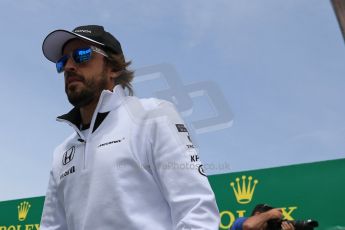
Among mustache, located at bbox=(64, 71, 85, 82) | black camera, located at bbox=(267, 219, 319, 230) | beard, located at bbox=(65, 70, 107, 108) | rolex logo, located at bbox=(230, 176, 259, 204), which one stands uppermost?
mustache, located at bbox=(64, 71, 85, 82)

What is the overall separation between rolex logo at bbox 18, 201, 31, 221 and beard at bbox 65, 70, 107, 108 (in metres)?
4.78

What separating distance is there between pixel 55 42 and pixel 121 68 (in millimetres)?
331

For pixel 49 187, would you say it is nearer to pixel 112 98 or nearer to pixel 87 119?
pixel 87 119

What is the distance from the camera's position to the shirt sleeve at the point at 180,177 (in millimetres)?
1398

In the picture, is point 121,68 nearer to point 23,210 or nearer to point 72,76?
point 72,76

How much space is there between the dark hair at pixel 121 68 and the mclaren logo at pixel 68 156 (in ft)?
1.27

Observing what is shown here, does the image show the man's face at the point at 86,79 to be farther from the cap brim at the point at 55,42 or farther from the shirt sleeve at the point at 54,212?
the shirt sleeve at the point at 54,212

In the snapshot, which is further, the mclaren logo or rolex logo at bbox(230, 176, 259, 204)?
rolex logo at bbox(230, 176, 259, 204)

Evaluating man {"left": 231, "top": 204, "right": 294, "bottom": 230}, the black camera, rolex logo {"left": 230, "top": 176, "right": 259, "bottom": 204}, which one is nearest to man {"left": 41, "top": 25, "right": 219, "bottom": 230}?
man {"left": 231, "top": 204, "right": 294, "bottom": 230}

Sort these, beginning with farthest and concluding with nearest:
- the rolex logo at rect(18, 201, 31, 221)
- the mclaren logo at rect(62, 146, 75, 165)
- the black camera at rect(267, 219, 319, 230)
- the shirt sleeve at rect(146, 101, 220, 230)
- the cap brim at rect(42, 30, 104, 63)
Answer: the rolex logo at rect(18, 201, 31, 221) < the black camera at rect(267, 219, 319, 230) < the cap brim at rect(42, 30, 104, 63) < the mclaren logo at rect(62, 146, 75, 165) < the shirt sleeve at rect(146, 101, 220, 230)

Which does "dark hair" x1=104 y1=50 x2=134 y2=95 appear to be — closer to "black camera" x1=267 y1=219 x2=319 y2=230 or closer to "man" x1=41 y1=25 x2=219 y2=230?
"man" x1=41 y1=25 x2=219 y2=230

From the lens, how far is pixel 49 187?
190 cm

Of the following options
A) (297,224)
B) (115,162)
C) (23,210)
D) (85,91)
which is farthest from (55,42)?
(23,210)

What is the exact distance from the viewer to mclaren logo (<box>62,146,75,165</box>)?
1.80 meters
